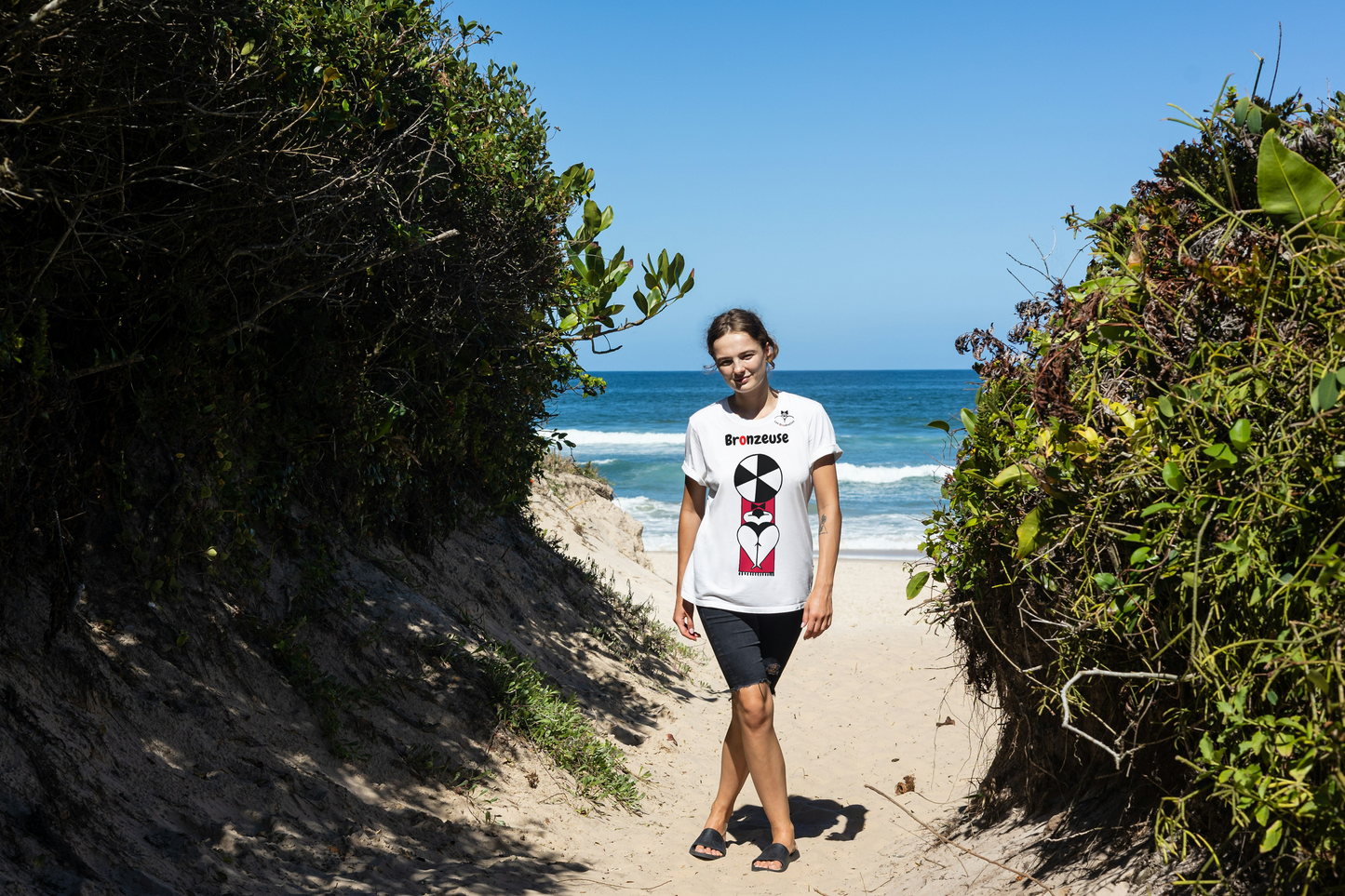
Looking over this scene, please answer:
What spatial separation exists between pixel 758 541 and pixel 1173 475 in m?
2.03

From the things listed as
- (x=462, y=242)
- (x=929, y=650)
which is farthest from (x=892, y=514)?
(x=462, y=242)

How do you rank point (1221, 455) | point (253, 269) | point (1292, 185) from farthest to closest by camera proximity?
point (253, 269) < point (1292, 185) < point (1221, 455)

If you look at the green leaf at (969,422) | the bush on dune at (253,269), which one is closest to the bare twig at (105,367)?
the bush on dune at (253,269)

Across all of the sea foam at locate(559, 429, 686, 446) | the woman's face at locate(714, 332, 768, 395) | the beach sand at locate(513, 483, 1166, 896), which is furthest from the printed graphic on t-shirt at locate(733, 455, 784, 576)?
the sea foam at locate(559, 429, 686, 446)

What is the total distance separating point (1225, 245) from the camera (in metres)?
2.28

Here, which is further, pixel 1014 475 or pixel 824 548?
pixel 824 548

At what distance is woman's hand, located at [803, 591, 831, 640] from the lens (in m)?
3.85

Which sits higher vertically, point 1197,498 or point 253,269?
point 253,269

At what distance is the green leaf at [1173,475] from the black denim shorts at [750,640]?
203 cm

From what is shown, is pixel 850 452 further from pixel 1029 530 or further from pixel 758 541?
pixel 1029 530

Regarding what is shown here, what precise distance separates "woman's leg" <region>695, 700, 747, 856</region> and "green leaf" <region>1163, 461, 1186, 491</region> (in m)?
2.52

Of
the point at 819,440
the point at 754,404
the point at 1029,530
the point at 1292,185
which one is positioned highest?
the point at 1292,185

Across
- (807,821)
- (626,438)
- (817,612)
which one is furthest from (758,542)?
(626,438)

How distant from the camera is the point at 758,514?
12.9 ft
